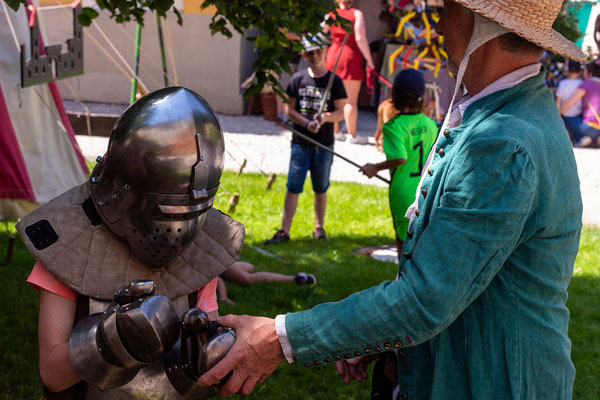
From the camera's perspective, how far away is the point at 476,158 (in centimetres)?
160

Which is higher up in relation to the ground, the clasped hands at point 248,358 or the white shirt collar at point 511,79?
the white shirt collar at point 511,79

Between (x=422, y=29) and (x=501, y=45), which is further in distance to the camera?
(x=422, y=29)

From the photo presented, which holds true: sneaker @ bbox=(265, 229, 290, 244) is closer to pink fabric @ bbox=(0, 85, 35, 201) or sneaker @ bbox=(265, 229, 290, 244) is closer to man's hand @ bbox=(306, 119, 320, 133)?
man's hand @ bbox=(306, 119, 320, 133)

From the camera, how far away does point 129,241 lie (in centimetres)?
207

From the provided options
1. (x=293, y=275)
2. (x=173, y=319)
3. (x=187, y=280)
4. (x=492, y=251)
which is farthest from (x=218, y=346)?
(x=293, y=275)

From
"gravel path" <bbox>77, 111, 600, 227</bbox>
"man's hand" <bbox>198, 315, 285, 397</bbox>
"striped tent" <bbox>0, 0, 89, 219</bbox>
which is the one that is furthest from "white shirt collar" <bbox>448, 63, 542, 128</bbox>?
"gravel path" <bbox>77, 111, 600, 227</bbox>

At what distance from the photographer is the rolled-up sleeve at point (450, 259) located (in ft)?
5.09

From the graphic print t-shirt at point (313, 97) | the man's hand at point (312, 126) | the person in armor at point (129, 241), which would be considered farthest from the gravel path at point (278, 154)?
the person in armor at point (129, 241)

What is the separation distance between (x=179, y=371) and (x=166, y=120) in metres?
0.76

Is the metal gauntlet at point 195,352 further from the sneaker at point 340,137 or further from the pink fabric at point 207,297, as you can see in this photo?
the sneaker at point 340,137

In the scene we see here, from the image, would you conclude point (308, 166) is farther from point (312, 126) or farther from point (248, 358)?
point (248, 358)

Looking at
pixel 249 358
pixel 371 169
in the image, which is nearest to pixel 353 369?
pixel 249 358

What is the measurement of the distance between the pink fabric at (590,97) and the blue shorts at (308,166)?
330 inches

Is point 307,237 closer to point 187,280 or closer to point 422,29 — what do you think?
point 187,280
